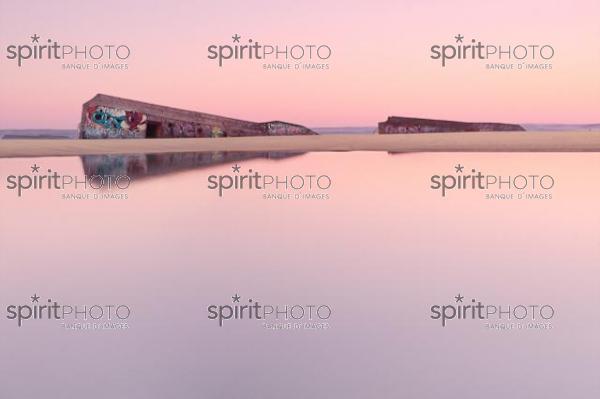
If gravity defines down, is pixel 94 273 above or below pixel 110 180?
below

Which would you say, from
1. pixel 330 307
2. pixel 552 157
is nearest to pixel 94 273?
pixel 330 307

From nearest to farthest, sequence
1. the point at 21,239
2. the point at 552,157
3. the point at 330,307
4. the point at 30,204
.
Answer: the point at 330,307 → the point at 21,239 → the point at 30,204 → the point at 552,157

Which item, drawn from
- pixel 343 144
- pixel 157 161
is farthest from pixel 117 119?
pixel 343 144

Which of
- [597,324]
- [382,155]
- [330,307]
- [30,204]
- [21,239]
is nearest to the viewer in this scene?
[597,324]

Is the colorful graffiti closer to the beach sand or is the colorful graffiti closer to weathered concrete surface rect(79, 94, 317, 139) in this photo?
weathered concrete surface rect(79, 94, 317, 139)

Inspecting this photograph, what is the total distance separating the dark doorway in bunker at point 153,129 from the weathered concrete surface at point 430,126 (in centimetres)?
221

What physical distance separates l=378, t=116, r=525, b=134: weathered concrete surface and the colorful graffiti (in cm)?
239

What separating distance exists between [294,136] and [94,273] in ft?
7.96

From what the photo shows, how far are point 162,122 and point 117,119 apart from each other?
0.44 m

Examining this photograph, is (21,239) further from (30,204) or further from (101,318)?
(101,318)

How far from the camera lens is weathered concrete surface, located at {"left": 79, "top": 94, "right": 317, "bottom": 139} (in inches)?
252

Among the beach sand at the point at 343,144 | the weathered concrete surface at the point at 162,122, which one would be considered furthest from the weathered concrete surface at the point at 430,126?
the weathered concrete surface at the point at 162,122

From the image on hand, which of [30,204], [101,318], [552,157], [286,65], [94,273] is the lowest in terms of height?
[101,318]

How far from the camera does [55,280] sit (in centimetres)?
475
